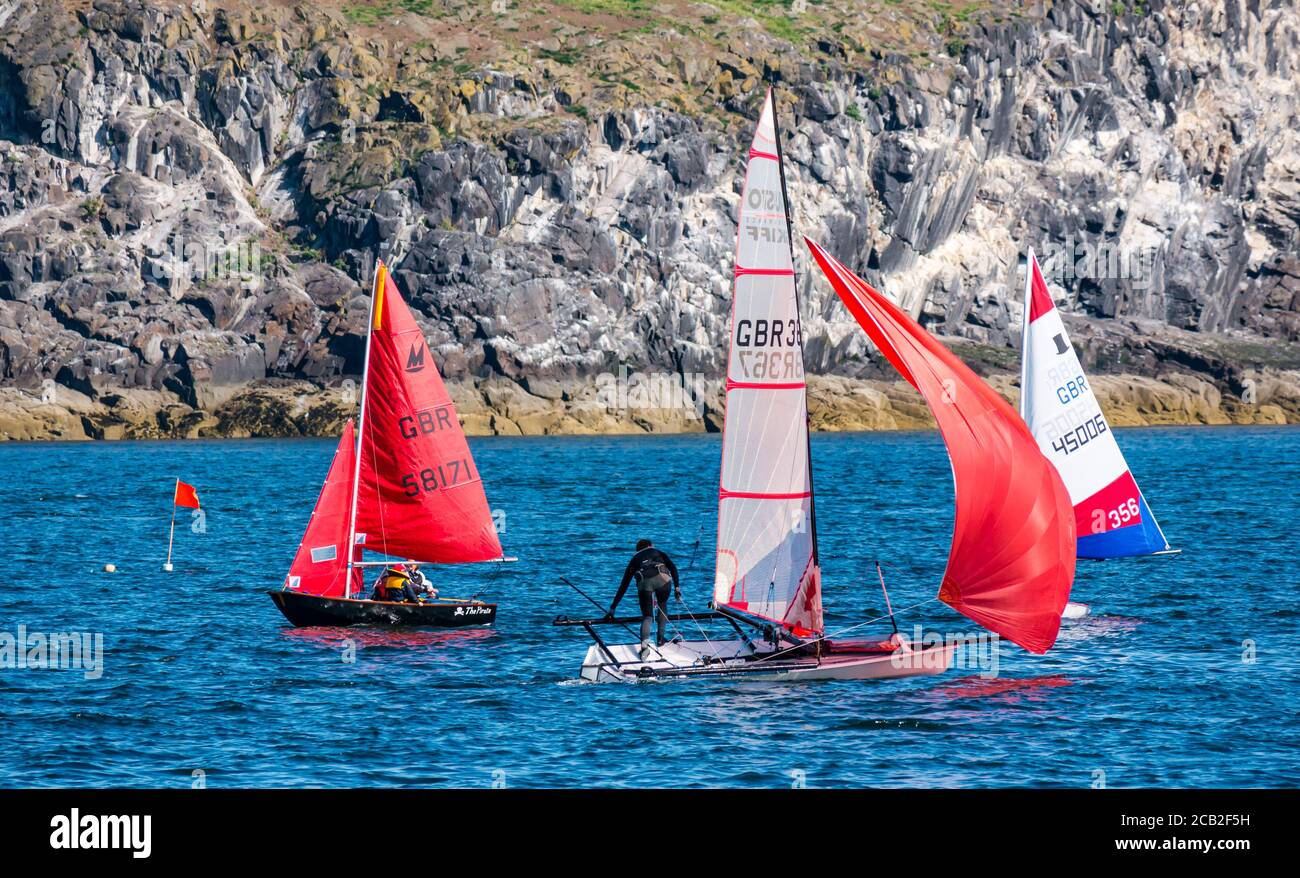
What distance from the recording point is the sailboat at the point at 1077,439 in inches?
1415

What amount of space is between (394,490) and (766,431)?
1156 centimetres

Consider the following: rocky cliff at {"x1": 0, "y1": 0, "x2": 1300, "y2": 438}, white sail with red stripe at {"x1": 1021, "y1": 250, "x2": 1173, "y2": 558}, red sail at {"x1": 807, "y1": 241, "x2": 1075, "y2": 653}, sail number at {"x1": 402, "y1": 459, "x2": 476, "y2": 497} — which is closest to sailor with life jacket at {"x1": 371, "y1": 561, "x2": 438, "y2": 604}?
sail number at {"x1": 402, "y1": 459, "x2": 476, "y2": 497}

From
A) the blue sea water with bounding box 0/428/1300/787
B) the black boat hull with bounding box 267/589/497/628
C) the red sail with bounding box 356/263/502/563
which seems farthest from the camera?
the red sail with bounding box 356/263/502/563

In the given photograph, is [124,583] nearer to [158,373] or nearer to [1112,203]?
[158,373]

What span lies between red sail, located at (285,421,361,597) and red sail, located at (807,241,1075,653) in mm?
12943

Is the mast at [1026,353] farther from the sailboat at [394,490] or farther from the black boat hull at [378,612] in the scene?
the black boat hull at [378,612]

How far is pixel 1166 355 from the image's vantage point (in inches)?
5531

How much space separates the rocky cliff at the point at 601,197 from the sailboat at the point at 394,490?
92.9m

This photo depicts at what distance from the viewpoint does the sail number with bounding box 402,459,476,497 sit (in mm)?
33375

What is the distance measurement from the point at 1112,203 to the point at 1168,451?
44.3 meters

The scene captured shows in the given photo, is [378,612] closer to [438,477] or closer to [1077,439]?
[438,477]

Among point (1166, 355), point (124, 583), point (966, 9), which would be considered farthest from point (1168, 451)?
point (124, 583)

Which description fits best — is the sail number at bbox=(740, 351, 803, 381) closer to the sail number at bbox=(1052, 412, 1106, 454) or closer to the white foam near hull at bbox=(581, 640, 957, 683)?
the white foam near hull at bbox=(581, 640, 957, 683)
